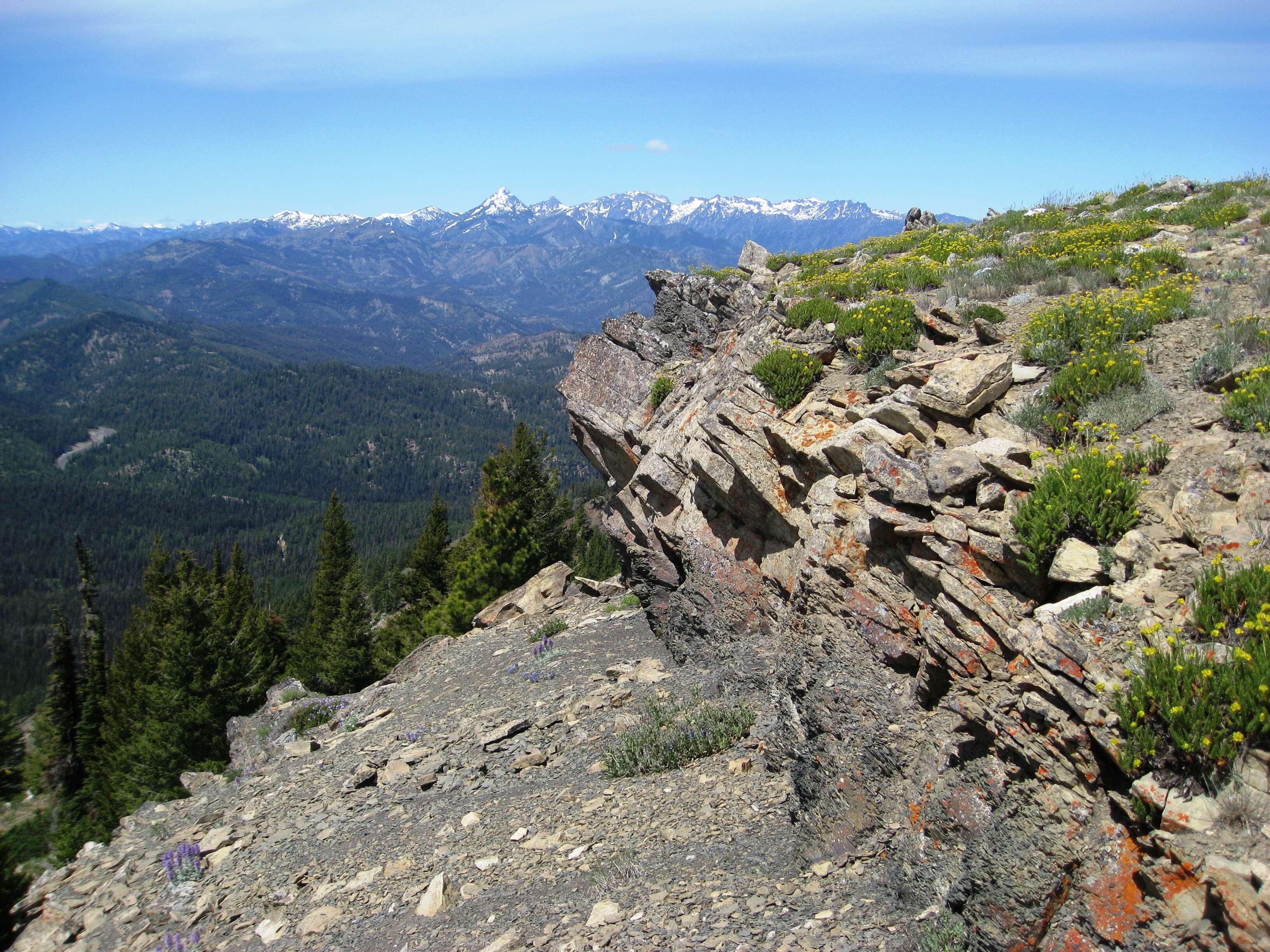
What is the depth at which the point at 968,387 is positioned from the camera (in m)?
10.0

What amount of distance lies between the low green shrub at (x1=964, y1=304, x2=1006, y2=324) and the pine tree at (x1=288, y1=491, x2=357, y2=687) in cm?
3802

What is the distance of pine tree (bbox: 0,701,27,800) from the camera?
31.4 metres

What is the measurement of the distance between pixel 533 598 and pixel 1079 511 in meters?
21.9

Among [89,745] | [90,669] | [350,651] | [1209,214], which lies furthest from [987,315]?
[90,669]

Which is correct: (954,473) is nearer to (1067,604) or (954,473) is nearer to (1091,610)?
(1067,604)

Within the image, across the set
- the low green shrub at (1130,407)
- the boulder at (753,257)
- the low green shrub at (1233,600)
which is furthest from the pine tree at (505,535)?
the low green shrub at (1233,600)

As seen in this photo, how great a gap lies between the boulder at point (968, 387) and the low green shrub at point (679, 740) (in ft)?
18.6

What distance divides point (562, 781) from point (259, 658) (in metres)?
31.9

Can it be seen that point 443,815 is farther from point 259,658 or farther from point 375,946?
point 259,658

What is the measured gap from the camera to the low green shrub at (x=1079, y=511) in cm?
716

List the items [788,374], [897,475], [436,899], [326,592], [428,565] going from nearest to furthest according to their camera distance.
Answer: [897,475], [436,899], [788,374], [428,565], [326,592]

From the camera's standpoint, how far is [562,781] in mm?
12008

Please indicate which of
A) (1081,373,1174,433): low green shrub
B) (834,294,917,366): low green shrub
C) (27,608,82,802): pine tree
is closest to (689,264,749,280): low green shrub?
(834,294,917,366): low green shrub

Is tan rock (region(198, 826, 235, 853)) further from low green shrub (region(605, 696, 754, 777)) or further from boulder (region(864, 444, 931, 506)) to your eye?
boulder (region(864, 444, 931, 506))
